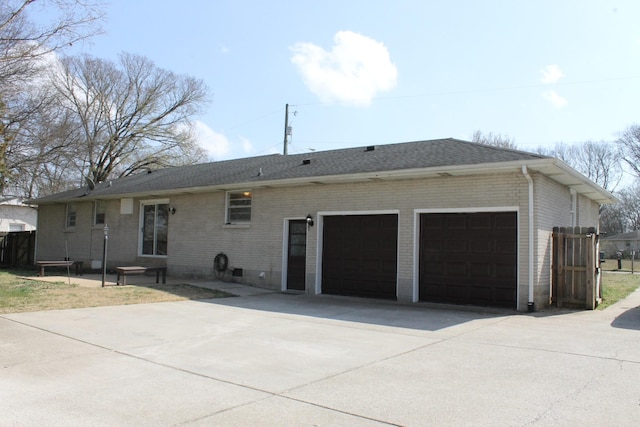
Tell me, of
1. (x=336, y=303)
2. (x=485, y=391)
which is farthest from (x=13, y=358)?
(x=336, y=303)

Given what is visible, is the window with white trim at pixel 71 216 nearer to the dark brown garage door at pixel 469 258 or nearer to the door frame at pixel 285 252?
the door frame at pixel 285 252

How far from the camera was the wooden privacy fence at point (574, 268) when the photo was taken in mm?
10562

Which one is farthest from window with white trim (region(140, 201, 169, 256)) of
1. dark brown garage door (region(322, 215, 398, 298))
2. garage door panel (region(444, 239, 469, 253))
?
garage door panel (region(444, 239, 469, 253))

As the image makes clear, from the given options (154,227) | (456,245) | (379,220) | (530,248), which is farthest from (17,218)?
(530,248)

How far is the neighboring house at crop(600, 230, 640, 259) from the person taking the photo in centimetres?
4837

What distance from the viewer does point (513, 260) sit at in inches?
426

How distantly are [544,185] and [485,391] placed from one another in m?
7.28

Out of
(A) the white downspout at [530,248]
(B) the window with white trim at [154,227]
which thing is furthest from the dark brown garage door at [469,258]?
(B) the window with white trim at [154,227]

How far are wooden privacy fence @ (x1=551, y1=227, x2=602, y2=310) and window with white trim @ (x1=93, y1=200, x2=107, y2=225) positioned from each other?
17.3 m

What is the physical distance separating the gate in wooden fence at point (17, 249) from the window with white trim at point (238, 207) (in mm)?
12431

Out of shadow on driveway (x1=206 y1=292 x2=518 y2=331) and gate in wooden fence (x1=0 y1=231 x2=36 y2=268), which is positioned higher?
gate in wooden fence (x1=0 y1=231 x2=36 y2=268)

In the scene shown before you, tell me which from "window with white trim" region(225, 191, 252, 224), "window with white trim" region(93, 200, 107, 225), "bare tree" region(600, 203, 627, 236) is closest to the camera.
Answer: "window with white trim" region(225, 191, 252, 224)

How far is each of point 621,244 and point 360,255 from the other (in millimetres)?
51788

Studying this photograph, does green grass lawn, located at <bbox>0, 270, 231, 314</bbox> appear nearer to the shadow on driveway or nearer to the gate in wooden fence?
the shadow on driveway
